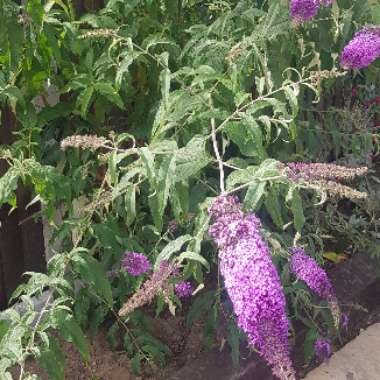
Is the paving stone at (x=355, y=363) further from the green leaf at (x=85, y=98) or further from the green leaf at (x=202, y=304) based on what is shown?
the green leaf at (x=85, y=98)

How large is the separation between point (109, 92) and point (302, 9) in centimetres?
70

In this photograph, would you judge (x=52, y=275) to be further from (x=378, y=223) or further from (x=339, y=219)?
(x=378, y=223)

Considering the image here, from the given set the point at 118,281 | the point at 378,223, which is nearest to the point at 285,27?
the point at 118,281

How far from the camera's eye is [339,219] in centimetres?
344

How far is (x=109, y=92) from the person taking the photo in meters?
2.19

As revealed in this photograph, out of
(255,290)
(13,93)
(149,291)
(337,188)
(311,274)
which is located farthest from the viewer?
(13,93)

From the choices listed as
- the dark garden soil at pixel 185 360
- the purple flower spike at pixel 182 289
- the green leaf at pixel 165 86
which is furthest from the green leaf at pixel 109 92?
the dark garden soil at pixel 185 360

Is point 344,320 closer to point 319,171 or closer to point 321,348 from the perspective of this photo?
point 321,348

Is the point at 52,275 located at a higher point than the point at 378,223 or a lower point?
higher

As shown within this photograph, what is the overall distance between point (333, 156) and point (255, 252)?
262 centimetres

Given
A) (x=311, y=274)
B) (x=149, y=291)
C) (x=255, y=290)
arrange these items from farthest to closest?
(x=311, y=274) < (x=149, y=291) < (x=255, y=290)

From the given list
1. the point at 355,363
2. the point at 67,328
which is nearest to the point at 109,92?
the point at 67,328

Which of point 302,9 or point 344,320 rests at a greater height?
point 302,9

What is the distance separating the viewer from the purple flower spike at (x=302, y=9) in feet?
6.61
